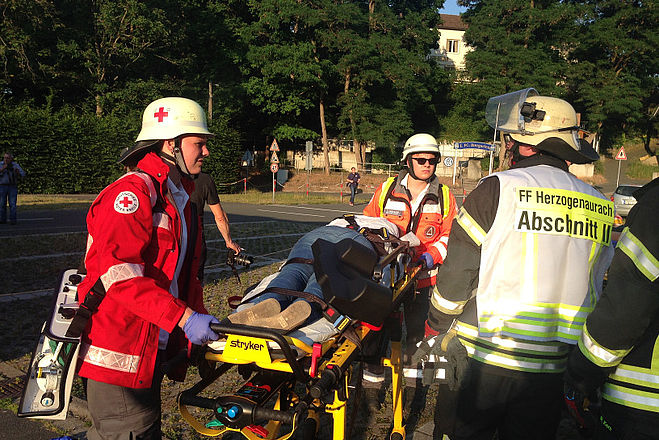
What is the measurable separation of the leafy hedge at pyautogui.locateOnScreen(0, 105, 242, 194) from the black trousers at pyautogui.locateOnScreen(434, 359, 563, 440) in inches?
1118

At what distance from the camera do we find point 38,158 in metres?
26.7

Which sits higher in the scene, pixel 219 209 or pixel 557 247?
pixel 557 247

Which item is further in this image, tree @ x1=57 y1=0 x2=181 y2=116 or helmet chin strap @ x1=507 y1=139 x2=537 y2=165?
tree @ x1=57 y1=0 x2=181 y2=116

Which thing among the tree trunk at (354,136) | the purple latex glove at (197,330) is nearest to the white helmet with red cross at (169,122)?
the purple latex glove at (197,330)

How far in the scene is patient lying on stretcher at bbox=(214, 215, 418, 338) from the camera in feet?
8.66

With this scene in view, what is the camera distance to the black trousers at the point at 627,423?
2.12 meters

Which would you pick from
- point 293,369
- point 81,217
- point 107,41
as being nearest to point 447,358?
point 293,369

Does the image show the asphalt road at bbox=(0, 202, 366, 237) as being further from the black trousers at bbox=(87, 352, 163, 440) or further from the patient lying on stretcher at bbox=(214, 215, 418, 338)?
the black trousers at bbox=(87, 352, 163, 440)

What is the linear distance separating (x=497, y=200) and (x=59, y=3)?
3917 centimetres

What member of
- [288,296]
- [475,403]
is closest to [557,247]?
[475,403]

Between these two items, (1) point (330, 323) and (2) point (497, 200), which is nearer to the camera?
(2) point (497, 200)

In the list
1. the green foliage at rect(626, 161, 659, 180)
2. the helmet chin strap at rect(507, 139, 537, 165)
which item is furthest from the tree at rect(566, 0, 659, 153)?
the helmet chin strap at rect(507, 139, 537, 165)

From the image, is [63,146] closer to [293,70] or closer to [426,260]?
[293,70]

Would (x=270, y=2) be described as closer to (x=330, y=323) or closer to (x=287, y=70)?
(x=287, y=70)
